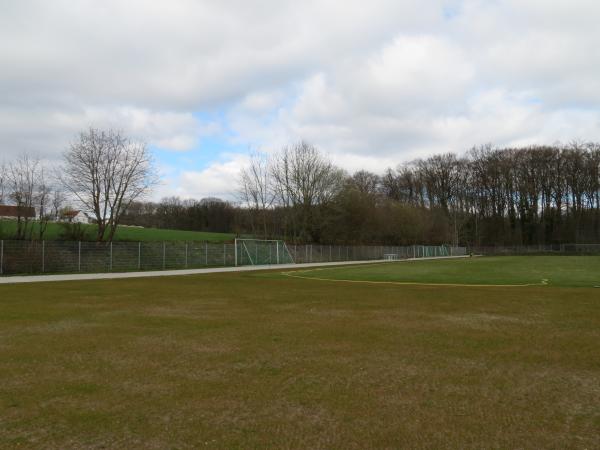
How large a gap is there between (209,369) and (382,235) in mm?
62933

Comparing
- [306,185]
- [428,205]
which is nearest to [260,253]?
[306,185]

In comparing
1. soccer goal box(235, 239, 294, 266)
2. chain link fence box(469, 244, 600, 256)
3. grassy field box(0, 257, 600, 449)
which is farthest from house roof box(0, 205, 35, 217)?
chain link fence box(469, 244, 600, 256)

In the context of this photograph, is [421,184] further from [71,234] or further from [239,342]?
[239,342]

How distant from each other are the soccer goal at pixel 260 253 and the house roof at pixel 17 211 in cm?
1452

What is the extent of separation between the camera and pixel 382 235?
221 ft

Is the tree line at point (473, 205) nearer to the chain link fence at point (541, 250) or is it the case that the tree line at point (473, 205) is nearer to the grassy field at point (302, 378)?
the chain link fence at point (541, 250)

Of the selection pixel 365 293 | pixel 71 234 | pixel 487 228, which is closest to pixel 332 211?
pixel 71 234

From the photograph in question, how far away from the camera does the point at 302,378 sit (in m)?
5.26

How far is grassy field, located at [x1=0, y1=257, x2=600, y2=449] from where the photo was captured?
373cm

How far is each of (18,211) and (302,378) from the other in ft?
109

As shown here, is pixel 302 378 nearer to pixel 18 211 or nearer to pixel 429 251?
pixel 18 211

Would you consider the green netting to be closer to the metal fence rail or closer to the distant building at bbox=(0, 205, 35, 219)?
the metal fence rail

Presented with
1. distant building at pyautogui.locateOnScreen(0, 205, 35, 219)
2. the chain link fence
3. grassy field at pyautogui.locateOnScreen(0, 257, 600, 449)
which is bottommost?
the chain link fence

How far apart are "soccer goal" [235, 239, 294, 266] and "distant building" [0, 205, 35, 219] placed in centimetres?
1449
